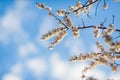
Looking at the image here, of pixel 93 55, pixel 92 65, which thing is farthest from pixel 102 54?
pixel 92 65

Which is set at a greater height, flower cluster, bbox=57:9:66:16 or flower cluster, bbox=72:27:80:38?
flower cluster, bbox=57:9:66:16

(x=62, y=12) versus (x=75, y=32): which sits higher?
(x=62, y=12)

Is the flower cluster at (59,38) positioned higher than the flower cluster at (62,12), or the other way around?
the flower cluster at (62,12)

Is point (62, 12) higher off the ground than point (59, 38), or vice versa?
point (62, 12)

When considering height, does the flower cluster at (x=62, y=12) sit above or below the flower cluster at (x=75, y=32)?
above

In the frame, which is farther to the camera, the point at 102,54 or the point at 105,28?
the point at 102,54

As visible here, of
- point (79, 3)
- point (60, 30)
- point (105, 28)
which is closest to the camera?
point (105, 28)

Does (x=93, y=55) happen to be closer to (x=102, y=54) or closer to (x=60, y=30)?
(x=102, y=54)

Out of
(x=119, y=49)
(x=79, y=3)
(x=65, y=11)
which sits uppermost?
(x=79, y=3)

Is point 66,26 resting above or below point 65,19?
below

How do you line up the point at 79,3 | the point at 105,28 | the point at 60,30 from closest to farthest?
the point at 105,28
the point at 60,30
the point at 79,3

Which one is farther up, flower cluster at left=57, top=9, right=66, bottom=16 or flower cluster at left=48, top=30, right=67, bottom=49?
flower cluster at left=57, top=9, right=66, bottom=16
